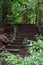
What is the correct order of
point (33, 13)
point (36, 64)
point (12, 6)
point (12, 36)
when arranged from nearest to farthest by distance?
point (36, 64)
point (12, 36)
point (12, 6)
point (33, 13)

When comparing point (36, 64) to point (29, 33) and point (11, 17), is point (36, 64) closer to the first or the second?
point (29, 33)

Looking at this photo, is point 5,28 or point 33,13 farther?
point 33,13

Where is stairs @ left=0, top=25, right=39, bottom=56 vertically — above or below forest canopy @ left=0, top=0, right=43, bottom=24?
below

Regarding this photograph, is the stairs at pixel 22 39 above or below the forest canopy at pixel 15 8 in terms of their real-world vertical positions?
below

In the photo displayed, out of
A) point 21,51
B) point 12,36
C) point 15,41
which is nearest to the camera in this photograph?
point 21,51

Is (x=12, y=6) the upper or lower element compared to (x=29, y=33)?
upper

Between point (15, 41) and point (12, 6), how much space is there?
3.10m

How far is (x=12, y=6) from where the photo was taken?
12.8 meters

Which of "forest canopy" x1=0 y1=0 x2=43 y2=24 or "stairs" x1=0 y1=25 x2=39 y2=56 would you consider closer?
"stairs" x1=0 y1=25 x2=39 y2=56

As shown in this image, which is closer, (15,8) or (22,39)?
(22,39)

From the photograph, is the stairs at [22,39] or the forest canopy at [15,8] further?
the forest canopy at [15,8]

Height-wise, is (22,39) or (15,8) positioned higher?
(15,8)

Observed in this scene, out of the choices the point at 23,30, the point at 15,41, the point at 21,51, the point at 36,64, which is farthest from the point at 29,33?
the point at 36,64

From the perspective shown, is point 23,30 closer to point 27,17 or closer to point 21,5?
point 21,5
